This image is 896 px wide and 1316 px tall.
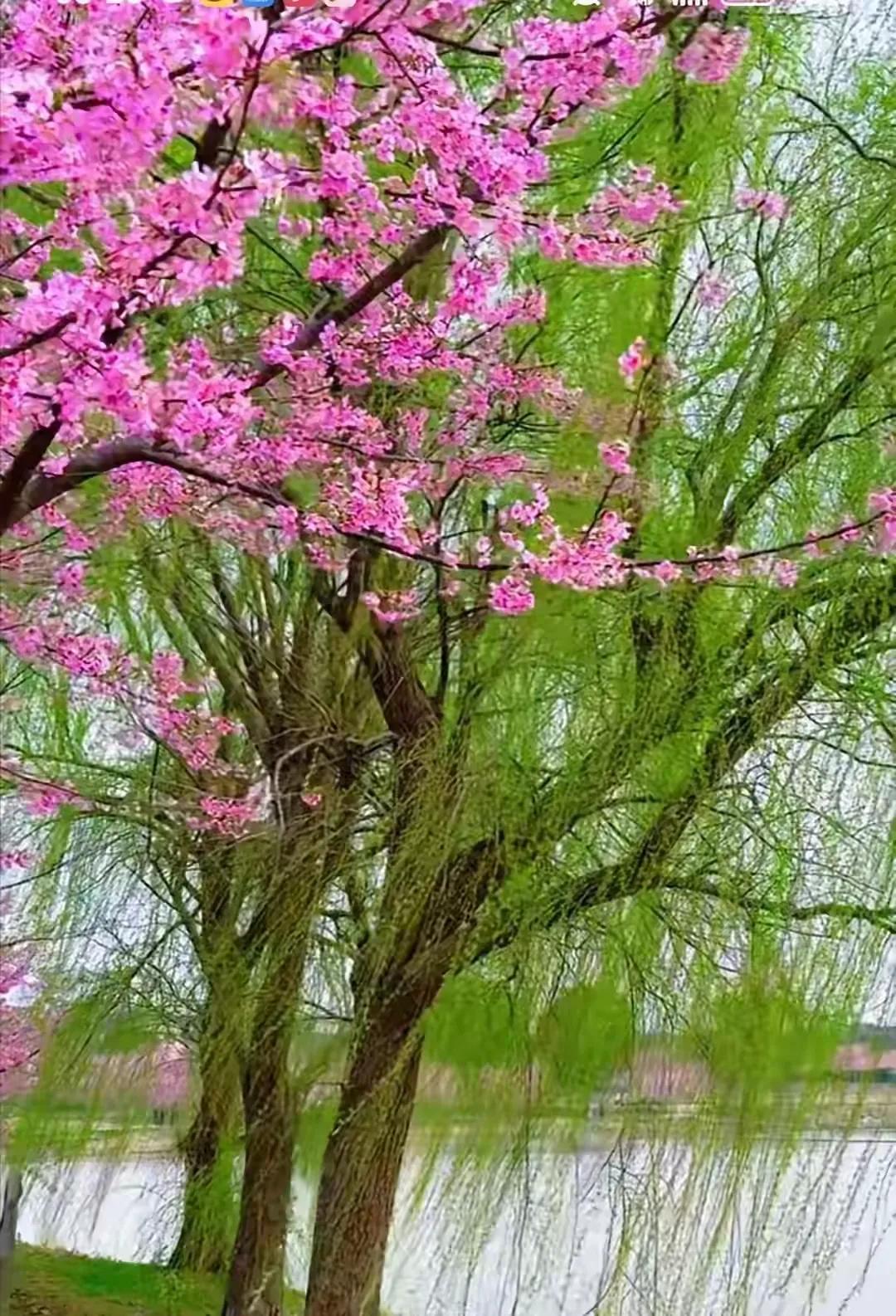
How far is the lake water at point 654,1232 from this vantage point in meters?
2.21

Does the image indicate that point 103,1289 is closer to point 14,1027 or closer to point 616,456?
point 14,1027

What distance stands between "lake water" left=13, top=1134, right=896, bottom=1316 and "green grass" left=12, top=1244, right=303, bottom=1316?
88cm

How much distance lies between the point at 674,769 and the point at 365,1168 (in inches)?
38.2

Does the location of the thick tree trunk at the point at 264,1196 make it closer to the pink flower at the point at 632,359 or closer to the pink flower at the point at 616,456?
the pink flower at the point at 616,456

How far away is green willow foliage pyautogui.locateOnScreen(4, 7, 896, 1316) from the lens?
7.28 feet

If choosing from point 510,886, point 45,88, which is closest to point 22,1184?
point 510,886

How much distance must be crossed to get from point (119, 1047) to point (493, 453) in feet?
5.31

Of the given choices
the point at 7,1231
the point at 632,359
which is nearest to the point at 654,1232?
the point at 632,359

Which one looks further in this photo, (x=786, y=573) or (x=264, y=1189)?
(x=264, y=1189)

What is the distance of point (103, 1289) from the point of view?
3.95m

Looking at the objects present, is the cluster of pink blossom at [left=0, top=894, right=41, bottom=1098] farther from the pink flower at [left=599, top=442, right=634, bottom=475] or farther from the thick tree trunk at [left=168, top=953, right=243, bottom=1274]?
the pink flower at [left=599, top=442, right=634, bottom=475]

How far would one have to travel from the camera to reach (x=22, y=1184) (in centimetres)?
326

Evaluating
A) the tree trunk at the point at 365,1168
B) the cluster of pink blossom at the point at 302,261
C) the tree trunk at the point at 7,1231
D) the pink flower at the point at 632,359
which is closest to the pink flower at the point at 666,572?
the cluster of pink blossom at the point at 302,261

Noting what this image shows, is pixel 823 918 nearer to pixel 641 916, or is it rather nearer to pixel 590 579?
pixel 641 916
